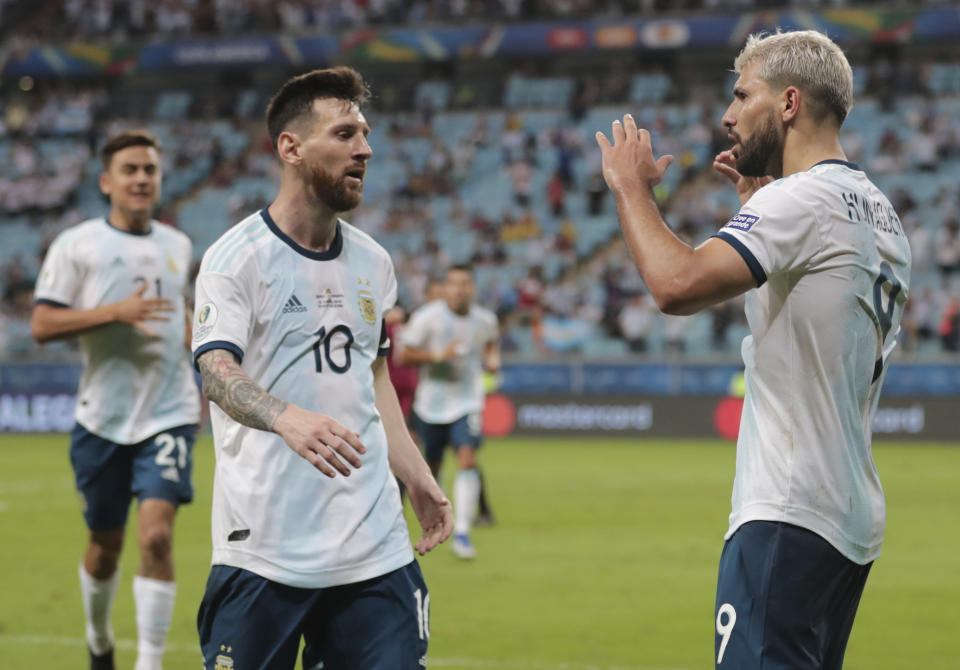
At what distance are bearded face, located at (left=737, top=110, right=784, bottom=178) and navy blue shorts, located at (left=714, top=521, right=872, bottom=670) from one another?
1009 millimetres

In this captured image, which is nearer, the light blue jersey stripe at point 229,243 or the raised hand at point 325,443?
the raised hand at point 325,443

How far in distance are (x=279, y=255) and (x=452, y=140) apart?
114 ft

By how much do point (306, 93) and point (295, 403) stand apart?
1.03 meters

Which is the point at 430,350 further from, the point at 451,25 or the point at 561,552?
the point at 451,25

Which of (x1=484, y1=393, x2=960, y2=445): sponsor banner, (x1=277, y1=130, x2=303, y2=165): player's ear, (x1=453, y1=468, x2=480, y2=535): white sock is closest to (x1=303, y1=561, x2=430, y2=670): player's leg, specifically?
(x1=277, y1=130, x2=303, y2=165): player's ear

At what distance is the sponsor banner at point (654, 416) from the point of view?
78.2 ft

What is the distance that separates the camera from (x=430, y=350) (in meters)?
13.6

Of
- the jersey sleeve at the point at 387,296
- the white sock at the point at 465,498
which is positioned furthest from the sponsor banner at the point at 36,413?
the jersey sleeve at the point at 387,296

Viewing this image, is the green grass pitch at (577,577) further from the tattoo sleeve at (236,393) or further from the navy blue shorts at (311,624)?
the tattoo sleeve at (236,393)

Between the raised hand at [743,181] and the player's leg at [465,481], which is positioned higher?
the raised hand at [743,181]

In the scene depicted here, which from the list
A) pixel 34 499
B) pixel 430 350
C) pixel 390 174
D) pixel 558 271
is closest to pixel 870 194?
pixel 430 350

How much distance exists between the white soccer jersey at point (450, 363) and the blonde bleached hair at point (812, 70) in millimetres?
9330

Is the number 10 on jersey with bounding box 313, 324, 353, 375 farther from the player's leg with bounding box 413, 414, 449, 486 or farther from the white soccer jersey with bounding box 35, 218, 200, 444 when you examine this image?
the player's leg with bounding box 413, 414, 449, 486

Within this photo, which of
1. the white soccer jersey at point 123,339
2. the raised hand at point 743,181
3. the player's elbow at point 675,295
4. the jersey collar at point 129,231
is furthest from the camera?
the jersey collar at point 129,231
